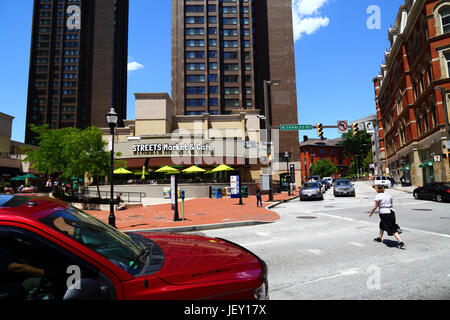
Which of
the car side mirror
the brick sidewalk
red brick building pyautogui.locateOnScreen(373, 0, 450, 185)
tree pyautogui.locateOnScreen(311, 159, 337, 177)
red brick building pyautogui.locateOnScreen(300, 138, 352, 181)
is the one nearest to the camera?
the car side mirror

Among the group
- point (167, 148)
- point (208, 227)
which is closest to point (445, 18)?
point (208, 227)

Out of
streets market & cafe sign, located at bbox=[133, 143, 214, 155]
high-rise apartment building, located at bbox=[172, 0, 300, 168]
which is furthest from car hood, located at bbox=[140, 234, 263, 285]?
high-rise apartment building, located at bbox=[172, 0, 300, 168]

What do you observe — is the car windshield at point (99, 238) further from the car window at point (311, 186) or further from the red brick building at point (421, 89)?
the red brick building at point (421, 89)

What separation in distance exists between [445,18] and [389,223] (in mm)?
33441

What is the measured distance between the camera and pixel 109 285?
1721 millimetres

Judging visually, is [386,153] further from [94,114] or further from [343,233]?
[94,114]

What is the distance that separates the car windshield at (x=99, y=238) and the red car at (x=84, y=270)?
0.01 meters

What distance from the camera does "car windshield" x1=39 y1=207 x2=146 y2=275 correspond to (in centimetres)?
197

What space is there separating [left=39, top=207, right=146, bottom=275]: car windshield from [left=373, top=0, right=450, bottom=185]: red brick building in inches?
931

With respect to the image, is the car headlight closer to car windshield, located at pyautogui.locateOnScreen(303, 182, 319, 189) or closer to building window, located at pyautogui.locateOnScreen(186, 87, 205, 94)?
car windshield, located at pyautogui.locateOnScreen(303, 182, 319, 189)

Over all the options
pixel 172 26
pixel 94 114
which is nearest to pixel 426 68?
pixel 172 26

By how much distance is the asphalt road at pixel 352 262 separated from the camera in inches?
153

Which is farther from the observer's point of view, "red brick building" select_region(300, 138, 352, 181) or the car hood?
"red brick building" select_region(300, 138, 352, 181)
